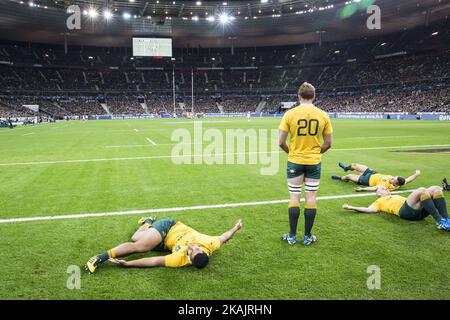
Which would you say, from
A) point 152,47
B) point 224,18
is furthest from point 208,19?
point 152,47

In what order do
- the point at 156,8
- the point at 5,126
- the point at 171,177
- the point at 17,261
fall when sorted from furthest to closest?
the point at 156,8
the point at 5,126
the point at 171,177
the point at 17,261

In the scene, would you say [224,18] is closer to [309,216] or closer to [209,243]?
[309,216]

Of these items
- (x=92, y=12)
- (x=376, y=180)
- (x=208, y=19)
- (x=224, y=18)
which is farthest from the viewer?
(x=208, y=19)

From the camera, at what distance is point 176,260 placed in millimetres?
4133

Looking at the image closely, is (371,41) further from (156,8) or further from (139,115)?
(139,115)

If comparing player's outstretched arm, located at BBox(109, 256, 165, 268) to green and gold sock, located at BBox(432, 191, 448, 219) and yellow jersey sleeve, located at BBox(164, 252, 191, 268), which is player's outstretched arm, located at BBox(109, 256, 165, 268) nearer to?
yellow jersey sleeve, located at BBox(164, 252, 191, 268)

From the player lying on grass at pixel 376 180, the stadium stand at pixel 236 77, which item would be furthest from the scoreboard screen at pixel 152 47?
the player lying on grass at pixel 376 180

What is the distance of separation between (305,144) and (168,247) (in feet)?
7.72

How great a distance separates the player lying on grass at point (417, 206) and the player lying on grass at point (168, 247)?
299 centimetres

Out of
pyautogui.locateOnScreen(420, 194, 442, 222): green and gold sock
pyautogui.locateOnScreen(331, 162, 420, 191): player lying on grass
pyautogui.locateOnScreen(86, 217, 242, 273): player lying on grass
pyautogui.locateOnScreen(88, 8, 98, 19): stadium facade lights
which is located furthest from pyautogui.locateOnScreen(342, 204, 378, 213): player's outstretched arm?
pyautogui.locateOnScreen(88, 8, 98, 19): stadium facade lights

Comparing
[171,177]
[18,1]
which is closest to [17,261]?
[171,177]

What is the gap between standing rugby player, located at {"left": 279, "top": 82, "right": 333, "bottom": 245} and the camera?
4.59m

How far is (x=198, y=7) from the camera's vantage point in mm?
63438
